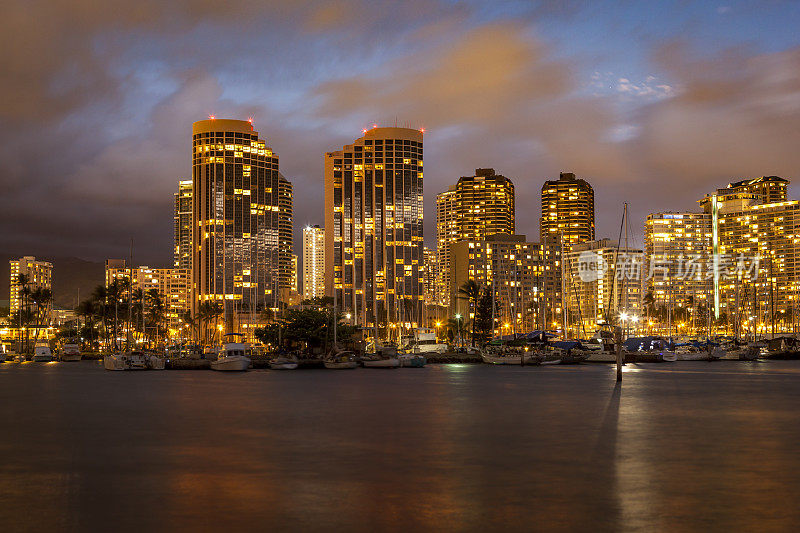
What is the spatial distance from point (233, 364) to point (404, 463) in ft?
291

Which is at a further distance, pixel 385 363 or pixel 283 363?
pixel 385 363

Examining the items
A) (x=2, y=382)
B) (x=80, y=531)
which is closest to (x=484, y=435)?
(x=80, y=531)

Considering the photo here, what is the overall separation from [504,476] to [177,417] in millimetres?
28540

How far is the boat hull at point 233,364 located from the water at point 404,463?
162 ft

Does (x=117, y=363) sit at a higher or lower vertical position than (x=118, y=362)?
lower

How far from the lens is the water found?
74.7 ft

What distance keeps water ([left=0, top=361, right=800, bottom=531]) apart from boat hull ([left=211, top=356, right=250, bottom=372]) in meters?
49.3

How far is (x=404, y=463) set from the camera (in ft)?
107

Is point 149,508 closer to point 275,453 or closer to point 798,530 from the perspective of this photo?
point 275,453

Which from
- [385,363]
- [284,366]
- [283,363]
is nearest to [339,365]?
[284,366]

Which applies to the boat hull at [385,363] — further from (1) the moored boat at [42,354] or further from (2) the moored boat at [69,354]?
(2) the moored boat at [69,354]

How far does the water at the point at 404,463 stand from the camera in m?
22.8

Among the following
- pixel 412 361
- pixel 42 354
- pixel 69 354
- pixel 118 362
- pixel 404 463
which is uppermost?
pixel 404 463

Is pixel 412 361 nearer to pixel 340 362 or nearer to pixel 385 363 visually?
pixel 385 363
